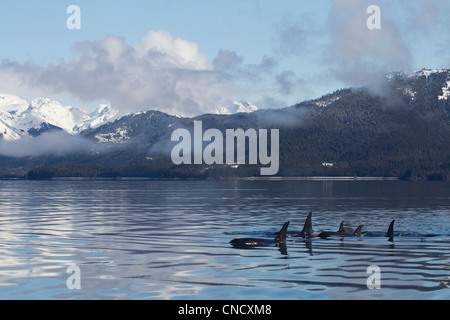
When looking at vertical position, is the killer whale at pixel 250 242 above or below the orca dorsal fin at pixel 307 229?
below

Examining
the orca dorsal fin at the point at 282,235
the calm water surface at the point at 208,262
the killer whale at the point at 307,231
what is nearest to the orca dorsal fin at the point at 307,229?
the killer whale at the point at 307,231

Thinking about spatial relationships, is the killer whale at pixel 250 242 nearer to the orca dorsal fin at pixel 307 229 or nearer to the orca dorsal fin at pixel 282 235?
the orca dorsal fin at pixel 282 235

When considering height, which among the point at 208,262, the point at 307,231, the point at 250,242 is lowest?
the point at 208,262

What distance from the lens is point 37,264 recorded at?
175ft

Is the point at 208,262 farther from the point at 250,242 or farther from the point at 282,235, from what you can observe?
the point at 282,235

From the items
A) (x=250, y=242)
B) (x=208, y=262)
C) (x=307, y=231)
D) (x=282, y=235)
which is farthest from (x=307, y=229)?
(x=208, y=262)

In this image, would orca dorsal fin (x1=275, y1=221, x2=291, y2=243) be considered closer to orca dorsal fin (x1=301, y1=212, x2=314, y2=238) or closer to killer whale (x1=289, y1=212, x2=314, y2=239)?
killer whale (x1=289, y1=212, x2=314, y2=239)

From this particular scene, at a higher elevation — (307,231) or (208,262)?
(307,231)

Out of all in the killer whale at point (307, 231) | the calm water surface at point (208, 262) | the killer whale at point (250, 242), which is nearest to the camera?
the calm water surface at point (208, 262)

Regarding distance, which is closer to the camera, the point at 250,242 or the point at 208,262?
A: the point at 208,262

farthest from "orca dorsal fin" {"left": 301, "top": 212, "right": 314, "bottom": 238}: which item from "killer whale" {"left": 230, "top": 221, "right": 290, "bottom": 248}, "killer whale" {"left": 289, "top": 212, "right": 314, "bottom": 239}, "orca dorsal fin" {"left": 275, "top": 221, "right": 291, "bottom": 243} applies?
Answer: "killer whale" {"left": 230, "top": 221, "right": 290, "bottom": 248}

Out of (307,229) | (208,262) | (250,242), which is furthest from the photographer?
(307,229)

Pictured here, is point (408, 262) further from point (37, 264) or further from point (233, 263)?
point (37, 264)
